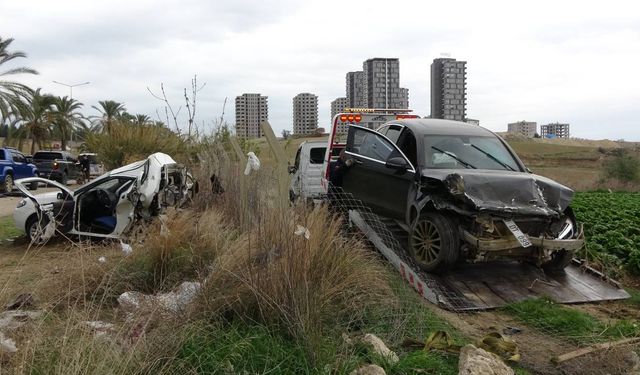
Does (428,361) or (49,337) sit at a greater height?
(49,337)

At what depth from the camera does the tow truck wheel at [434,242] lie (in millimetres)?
6371

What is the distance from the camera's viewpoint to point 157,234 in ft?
20.6

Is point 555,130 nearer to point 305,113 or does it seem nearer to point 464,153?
point 305,113

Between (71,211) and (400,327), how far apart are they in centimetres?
747

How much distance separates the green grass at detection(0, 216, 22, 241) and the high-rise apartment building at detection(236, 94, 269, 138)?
5.57 meters

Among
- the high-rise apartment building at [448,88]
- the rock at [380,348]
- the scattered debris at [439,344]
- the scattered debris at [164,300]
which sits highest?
the high-rise apartment building at [448,88]

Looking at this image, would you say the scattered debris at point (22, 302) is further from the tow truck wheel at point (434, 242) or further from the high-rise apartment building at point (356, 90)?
the high-rise apartment building at point (356, 90)

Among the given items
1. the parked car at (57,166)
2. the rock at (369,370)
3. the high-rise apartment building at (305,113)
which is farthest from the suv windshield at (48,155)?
the rock at (369,370)

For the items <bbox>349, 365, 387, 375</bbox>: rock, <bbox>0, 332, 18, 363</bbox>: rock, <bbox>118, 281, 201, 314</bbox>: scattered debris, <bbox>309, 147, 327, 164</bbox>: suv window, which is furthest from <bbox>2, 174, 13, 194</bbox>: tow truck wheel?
<bbox>349, 365, 387, 375</bbox>: rock

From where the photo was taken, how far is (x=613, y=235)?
8586mm

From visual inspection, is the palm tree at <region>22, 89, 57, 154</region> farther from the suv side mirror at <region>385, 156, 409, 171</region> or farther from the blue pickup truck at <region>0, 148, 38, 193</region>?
the suv side mirror at <region>385, 156, 409, 171</region>

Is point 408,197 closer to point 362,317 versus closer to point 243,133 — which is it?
point 362,317

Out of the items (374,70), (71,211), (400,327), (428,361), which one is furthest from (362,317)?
(374,70)

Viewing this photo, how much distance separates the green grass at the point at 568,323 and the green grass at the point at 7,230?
9875 millimetres
